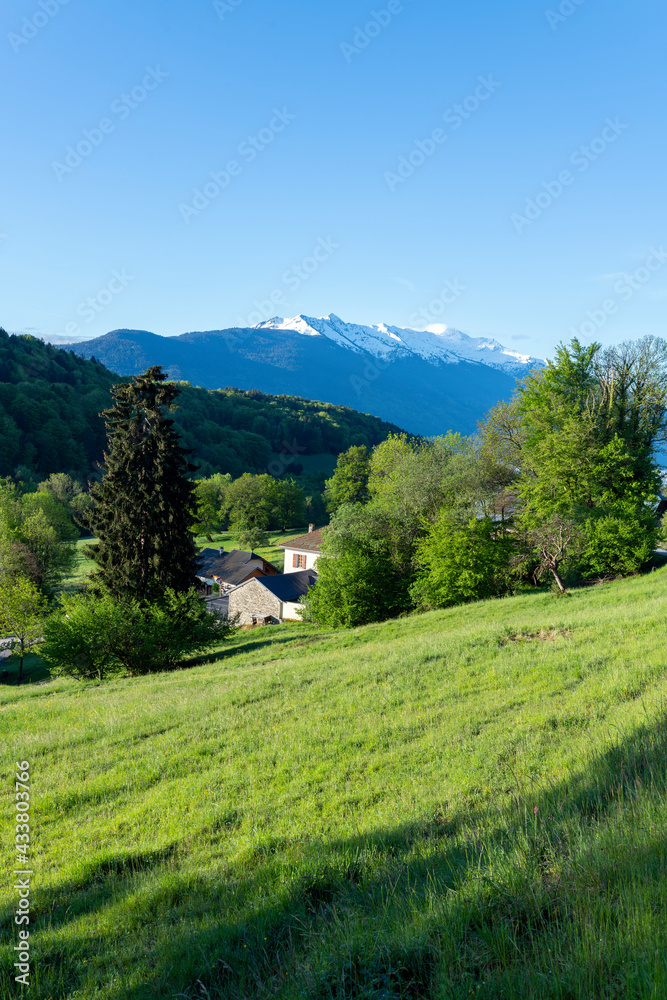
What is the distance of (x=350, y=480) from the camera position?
9788 centimetres

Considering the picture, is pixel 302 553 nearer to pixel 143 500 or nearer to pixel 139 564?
pixel 139 564

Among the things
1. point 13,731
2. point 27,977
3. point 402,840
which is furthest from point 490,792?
point 13,731

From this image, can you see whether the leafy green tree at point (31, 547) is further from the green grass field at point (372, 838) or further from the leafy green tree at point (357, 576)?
the green grass field at point (372, 838)

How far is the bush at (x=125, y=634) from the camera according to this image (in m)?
24.5

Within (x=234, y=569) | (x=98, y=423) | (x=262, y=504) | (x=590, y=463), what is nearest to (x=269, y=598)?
(x=234, y=569)

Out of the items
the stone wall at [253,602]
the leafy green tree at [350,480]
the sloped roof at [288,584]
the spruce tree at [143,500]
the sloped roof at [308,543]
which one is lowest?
the stone wall at [253,602]

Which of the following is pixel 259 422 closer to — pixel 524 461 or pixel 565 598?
pixel 524 461

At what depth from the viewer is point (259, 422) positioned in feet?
538

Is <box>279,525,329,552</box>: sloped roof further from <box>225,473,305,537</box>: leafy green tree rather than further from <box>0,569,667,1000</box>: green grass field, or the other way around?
<box>0,569,667,1000</box>: green grass field

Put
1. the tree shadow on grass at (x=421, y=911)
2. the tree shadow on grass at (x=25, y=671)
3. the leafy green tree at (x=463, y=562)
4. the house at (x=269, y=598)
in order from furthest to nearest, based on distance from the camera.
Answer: the house at (x=269, y=598)
the tree shadow on grass at (x=25, y=671)
the leafy green tree at (x=463, y=562)
the tree shadow on grass at (x=421, y=911)

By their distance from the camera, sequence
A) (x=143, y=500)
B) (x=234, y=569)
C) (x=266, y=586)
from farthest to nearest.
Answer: (x=234, y=569) → (x=266, y=586) → (x=143, y=500)

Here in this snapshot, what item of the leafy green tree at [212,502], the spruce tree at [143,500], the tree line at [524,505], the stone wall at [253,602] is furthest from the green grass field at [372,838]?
the leafy green tree at [212,502]

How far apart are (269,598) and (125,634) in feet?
93.2

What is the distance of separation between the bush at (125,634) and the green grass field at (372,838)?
12312 millimetres
